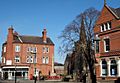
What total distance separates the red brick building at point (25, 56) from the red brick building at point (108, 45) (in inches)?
1518

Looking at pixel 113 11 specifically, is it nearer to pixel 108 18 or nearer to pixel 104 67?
pixel 108 18

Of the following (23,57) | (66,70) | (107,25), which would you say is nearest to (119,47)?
(107,25)

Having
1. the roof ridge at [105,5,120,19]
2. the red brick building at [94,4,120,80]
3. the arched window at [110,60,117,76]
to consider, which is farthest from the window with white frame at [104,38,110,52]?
the roof ridge at [105,5,120,19]

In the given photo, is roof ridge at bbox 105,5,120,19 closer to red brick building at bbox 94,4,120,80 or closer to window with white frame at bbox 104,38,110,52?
red brick building at bbox 94,4,120,80

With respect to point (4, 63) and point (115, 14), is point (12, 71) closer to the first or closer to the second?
point (4, 63)

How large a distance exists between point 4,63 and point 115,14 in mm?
51589

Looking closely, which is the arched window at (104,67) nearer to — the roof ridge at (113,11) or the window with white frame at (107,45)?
the window with white frame at (107,45)

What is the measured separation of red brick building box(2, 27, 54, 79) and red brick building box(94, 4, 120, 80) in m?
38.6

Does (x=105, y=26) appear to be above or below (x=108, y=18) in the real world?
below

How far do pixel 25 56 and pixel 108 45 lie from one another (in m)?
45.6

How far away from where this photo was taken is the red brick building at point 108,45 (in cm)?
Answer: 4150

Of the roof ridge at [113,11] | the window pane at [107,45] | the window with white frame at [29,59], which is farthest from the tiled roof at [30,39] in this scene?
the window pane at [107,45]

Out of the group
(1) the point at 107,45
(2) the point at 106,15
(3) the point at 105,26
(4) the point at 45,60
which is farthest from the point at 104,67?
(4) the point at 45,60

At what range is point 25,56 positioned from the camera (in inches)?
3334
